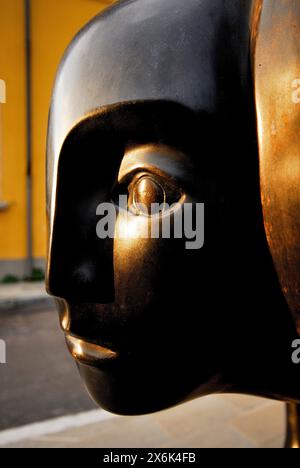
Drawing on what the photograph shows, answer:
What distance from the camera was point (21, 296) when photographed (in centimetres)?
618

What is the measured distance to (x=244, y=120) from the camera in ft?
2.14

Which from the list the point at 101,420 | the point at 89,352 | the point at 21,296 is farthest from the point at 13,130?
the point at 89,352

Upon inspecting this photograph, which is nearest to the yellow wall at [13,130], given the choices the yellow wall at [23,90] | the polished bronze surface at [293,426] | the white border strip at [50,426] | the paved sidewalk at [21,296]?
the yellow wall at [23,90]

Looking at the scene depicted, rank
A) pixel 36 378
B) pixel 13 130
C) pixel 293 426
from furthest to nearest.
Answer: pixel 13 130 < pixel 36 378 < pixel 293 426

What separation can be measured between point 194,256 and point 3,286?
7050 millimetres

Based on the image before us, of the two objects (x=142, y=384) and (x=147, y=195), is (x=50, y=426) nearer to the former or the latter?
(x=142, y=384)

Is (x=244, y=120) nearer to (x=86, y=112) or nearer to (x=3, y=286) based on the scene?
(x=86, y=112)

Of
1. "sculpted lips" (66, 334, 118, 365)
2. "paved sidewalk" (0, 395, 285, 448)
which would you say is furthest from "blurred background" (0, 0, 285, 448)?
"sculpted lips" (66, 334, 118, 365)

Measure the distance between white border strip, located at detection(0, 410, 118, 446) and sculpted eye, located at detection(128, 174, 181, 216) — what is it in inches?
74.7

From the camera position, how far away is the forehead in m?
0.65

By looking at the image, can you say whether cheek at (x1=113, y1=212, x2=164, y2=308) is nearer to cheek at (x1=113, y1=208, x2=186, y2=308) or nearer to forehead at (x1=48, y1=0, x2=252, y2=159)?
cheek at (x1=113, y1=208, x2=186, y2=308)

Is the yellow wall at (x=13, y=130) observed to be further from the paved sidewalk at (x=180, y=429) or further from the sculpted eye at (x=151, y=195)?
the sculpted eye at (x=151, y=195)
